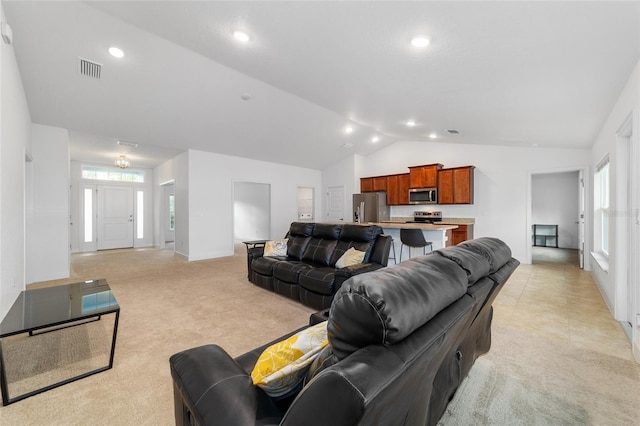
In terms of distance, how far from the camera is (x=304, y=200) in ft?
31.0

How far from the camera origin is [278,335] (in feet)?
8.20

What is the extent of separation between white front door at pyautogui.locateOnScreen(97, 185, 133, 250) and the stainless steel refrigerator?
6848 millimetres

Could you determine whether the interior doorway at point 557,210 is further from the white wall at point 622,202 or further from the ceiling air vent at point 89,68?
the ceiling air vent at point 89,68

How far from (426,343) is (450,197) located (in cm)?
643

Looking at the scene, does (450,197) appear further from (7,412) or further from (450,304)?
(7,412)

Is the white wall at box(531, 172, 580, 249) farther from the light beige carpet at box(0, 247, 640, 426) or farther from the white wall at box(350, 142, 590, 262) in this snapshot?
the light beige carpet at box(0, 247, 640, 426)

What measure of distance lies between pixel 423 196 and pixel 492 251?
562 cm

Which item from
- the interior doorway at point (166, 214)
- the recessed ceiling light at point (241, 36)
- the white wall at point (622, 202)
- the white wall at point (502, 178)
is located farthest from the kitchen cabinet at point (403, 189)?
the interior doorway at point (166, 214)

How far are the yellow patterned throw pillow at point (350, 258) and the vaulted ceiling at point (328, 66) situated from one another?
6.67 feet

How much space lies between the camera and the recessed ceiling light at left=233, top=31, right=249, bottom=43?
2.58 m

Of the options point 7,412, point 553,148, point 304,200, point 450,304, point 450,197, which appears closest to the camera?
point 450,304

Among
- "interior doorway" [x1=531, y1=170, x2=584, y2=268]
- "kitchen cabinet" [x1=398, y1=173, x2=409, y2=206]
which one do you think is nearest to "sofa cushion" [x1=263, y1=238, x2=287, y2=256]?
"kitchen cabinet" [x1=398, y1=173, x2=409, y2=206]

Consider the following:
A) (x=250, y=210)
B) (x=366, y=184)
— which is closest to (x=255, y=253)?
(x=366, y=184)

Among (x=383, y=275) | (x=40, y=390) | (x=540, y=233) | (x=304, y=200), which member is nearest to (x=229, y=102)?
(x=40, y=390)
